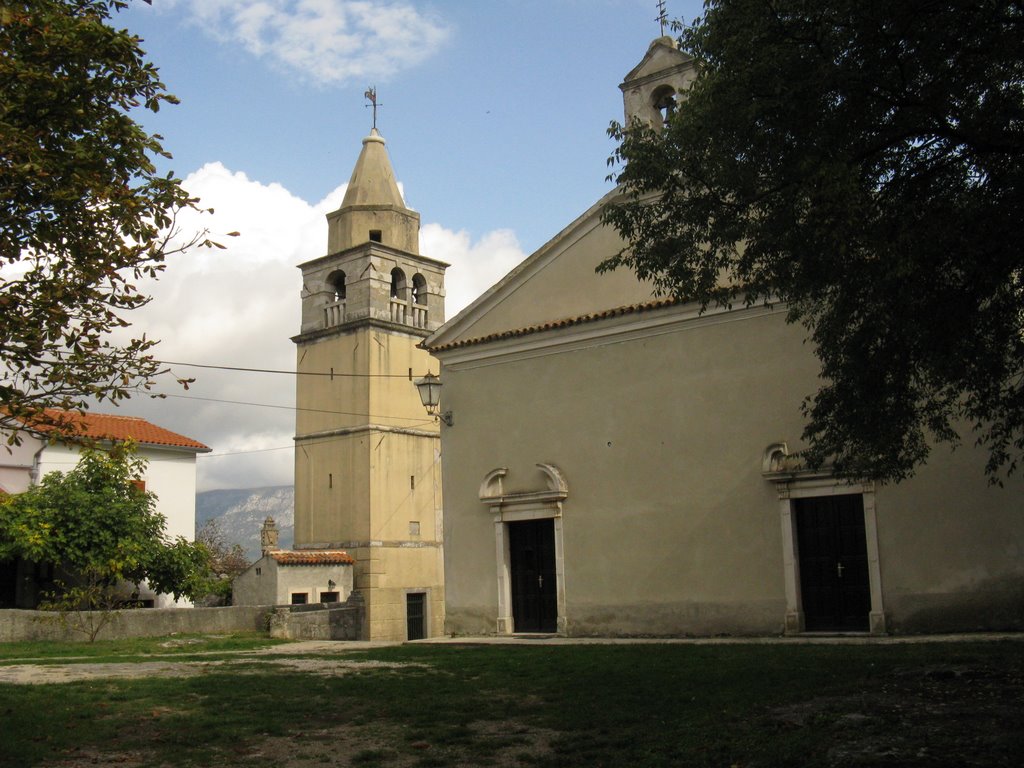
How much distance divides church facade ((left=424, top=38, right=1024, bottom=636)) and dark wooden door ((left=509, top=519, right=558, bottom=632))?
0.12 ft

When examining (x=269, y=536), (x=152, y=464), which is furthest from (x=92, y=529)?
(x=269, y=536)

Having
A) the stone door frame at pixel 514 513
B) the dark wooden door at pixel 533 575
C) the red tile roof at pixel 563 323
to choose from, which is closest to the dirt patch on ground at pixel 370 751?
the stone door frame at pixel 514 513

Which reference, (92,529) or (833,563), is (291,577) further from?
(833,563)

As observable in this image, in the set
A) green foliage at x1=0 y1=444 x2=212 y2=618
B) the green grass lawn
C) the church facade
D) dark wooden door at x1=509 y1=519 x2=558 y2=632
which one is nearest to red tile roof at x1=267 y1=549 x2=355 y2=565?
green foliage at x1=0 y1=444 x2=212 y2=618

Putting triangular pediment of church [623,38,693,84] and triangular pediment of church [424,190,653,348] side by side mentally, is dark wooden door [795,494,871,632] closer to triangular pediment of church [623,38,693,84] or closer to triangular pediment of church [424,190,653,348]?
triangular pediment of church [424,190,653,348]

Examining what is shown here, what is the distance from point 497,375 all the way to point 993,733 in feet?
45.4

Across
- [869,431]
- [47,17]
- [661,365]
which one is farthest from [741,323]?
[47,17]

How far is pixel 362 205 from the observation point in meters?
44.8

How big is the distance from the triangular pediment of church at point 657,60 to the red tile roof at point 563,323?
5.17 meters

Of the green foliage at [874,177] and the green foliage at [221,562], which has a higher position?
the green foliage at [874,177]

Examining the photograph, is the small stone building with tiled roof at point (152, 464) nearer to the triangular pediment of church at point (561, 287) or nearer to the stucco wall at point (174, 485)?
the stucco wall at point (174, 485)

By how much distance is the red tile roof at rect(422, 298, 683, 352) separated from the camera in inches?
696

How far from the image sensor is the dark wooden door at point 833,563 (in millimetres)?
15344

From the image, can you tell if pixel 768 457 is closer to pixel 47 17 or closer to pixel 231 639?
pixel 231 639
